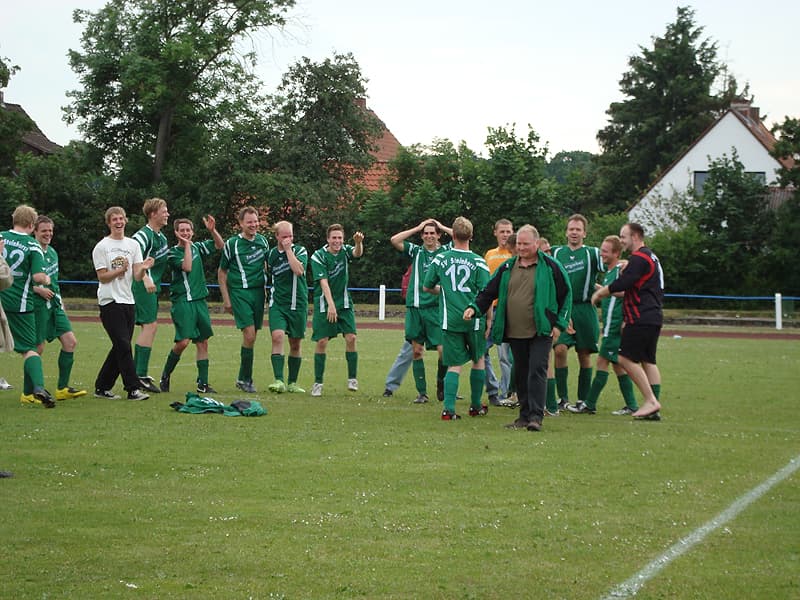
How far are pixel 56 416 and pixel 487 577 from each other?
6832mm

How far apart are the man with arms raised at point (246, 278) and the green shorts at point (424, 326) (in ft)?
6.28

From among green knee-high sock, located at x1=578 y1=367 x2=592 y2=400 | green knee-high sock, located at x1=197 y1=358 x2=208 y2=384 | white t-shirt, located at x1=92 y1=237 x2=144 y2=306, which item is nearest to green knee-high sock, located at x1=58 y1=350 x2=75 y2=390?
white t-shirt, located at x1=92 y1=237 x2=144 y2=306

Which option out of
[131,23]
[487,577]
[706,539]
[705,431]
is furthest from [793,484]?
[131,23]

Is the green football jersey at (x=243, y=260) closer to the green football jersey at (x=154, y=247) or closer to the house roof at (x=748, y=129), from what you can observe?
the green football jersey at (x=154, y=247)

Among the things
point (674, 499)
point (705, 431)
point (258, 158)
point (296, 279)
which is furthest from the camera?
point (258, 158)

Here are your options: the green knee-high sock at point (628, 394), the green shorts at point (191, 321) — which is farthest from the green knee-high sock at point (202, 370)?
the green knee-high sock at point (628, 394)

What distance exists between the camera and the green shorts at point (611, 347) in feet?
41.0

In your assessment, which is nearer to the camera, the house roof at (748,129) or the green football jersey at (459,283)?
the green football jersey at (459,283)

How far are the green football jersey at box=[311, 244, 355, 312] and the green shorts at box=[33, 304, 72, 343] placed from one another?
3036 millimetres

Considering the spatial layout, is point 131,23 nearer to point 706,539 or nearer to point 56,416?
point 56,416

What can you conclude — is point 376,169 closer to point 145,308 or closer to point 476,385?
point 145,308

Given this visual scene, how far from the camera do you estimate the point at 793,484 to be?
8070 millimetres

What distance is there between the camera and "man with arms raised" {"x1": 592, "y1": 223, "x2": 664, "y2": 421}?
11641 mm

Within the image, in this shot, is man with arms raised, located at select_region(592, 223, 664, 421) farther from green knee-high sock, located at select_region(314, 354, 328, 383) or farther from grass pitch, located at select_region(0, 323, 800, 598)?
green knee-high sock, located at select_region(314, 354, 328, 383)
